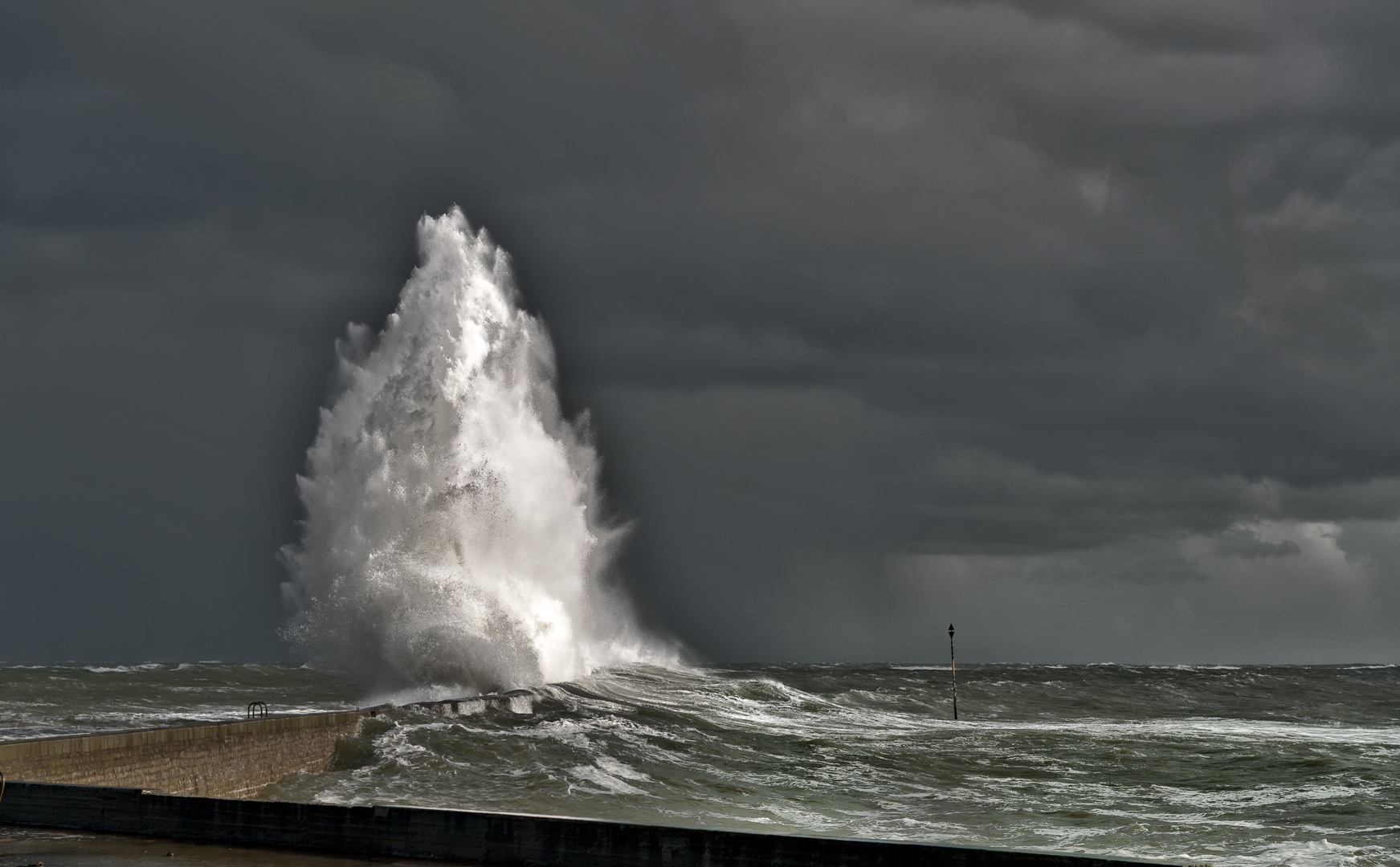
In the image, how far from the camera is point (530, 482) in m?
34.5

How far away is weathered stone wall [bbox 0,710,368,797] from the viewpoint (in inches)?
503

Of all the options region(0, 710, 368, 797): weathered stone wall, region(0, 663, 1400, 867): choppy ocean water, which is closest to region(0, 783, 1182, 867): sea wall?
region(0, 710, 368, 797): weathered stone wall

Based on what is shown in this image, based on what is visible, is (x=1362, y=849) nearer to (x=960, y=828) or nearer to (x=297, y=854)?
(x=960, y=828)

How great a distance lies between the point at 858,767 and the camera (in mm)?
21641

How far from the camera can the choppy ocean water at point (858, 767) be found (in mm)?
15492

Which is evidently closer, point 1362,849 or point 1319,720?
point 1362,849

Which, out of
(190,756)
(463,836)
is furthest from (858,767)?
(463,836)

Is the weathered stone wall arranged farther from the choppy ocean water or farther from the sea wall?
the sea wall

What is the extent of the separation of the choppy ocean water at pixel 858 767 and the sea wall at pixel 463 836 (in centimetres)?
531

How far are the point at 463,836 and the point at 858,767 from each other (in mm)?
13888

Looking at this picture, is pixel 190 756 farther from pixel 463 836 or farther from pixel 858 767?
pixel 858 767

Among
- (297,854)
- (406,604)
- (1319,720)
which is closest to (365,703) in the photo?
(406,604)

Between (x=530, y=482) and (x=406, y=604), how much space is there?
695cm

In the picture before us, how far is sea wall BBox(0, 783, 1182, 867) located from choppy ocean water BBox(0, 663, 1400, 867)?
531 cm
